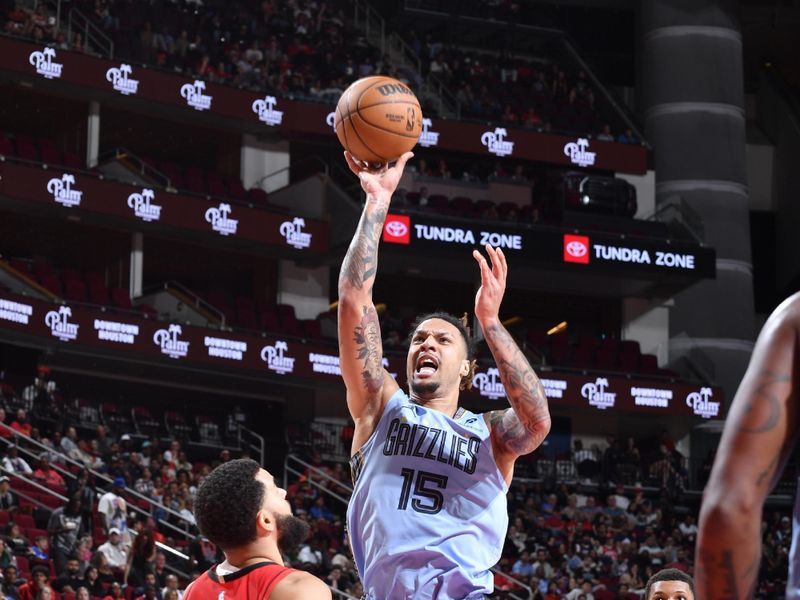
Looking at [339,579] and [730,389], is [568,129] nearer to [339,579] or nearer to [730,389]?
[730,389]

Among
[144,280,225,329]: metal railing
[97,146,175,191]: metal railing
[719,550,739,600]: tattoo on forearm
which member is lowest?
[719,550,739,600]: tattoo on forearm

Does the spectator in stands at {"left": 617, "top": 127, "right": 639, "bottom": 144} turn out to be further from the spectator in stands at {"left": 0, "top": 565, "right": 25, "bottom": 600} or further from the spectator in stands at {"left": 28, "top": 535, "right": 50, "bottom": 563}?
the spectator in stands at {"left": 0, "top": 565, "right": 25, "bottom": 600}

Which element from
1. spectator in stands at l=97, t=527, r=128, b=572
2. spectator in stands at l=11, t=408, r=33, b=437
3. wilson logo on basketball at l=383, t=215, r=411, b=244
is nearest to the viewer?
spectator in stands at l=97, t=527, r=128, b=572

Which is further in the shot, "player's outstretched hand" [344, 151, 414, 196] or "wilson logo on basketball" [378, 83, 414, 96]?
"wilson logo on basketball" [378, 83, 414, 96]

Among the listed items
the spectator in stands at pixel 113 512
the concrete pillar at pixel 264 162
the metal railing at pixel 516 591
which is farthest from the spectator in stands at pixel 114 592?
the concrete pillar at pixel 264 162

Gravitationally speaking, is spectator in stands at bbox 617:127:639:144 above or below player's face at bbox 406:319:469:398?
above

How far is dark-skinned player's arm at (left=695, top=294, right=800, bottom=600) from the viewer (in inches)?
88.4

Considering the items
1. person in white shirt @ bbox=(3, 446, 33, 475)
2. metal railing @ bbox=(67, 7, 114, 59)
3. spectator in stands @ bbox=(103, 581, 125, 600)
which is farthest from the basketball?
metal railing @ bbox=(67, 7, 114, 59)

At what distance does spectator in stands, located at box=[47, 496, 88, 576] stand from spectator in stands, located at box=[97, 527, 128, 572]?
0.34 meters

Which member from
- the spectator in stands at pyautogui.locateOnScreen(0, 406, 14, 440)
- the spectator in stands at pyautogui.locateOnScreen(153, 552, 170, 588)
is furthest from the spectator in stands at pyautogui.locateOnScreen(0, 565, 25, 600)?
the spectator in stands at pyautogui.locateOnScreen(0, 406, 14, 440)

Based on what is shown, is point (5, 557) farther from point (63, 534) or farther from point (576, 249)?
point (576, 249)

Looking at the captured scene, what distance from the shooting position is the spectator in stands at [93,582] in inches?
562

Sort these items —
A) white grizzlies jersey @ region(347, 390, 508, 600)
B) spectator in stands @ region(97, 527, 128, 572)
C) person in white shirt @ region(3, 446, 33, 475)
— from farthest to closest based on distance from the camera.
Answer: person in white shirt @ region(3, 446, 33, 475)
spectator in stands @ region(97, 527, 128, 572)
white grizzlies jersey @ region(347, 390, 508, 600)

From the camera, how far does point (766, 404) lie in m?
2.27
